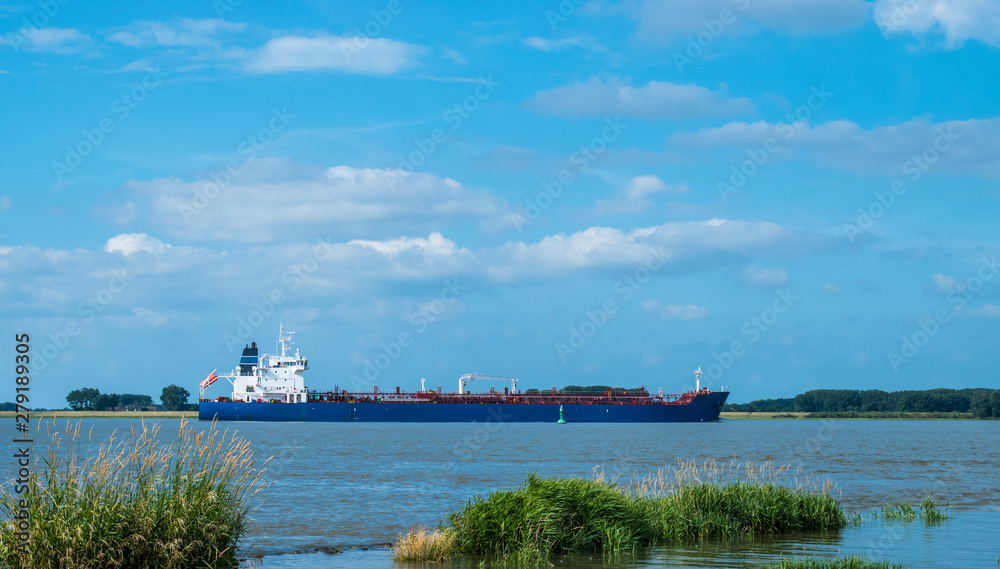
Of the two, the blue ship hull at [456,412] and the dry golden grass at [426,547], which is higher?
the dry golden grass at [426,547]

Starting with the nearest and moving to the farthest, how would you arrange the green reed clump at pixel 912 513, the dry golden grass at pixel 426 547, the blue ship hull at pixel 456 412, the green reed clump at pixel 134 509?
the green reed clump at pixel 134 509 < the dry golden grass at pixel 426 547 < the green reed clump at pixel 912 513 < the blue ship hull at pixel 456 412

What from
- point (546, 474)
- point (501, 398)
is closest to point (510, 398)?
point (501, 398)

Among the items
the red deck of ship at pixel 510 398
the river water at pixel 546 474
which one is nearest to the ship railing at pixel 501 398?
the red deck of ship at pixel 510 398

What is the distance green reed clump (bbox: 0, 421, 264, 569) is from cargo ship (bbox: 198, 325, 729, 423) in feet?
259

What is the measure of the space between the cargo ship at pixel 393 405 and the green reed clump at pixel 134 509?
79.0m

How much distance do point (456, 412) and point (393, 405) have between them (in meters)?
7.00

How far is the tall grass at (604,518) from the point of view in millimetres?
12914

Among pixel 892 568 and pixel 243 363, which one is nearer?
pixel 892 568

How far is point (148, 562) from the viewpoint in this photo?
392 inches

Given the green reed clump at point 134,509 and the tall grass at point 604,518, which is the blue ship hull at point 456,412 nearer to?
the tall grass at point 604,518

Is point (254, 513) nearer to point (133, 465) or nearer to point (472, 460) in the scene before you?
point (133, 465)

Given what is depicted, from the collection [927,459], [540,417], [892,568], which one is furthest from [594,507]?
[540,417]

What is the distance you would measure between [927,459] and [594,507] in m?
33.4

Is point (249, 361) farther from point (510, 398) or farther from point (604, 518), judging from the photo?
point (604, 518)
